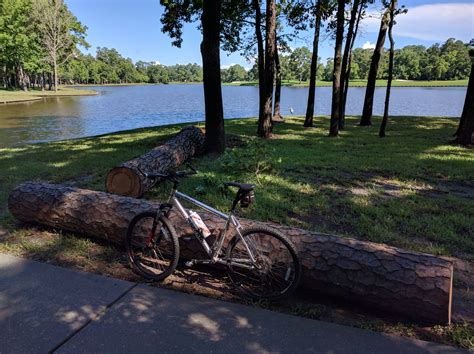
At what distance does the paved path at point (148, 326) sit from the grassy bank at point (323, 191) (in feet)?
0.71

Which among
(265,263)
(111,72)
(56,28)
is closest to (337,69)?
(265,263)

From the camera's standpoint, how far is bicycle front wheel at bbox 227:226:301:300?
296 cm

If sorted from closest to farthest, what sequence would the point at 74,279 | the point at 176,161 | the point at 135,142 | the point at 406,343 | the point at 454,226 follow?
the point at 406,343 < the point at 74,279 < the point at 454,226 < the point at 176,161 < the point at 135,142

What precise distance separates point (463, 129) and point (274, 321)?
10258mm

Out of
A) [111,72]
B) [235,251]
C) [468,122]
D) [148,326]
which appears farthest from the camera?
[111,72]

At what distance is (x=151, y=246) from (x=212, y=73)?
5.92 metres

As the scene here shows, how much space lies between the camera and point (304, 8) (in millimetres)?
15141

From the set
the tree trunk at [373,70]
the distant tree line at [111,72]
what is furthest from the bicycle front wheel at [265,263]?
the distant tree line at [111,72]

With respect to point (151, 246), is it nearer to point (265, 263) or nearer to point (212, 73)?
point (265, 263)

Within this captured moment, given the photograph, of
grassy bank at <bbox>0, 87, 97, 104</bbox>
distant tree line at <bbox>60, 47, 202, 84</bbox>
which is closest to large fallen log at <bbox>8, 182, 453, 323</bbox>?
grassy bank at <bbox>0, 87, 97, 104</bbox>

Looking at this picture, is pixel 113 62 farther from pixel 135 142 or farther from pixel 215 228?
pixel 215 228

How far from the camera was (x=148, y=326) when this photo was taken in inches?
104

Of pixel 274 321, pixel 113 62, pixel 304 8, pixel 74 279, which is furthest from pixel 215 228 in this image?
pixel 113 62

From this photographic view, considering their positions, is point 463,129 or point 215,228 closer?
point 215,228
